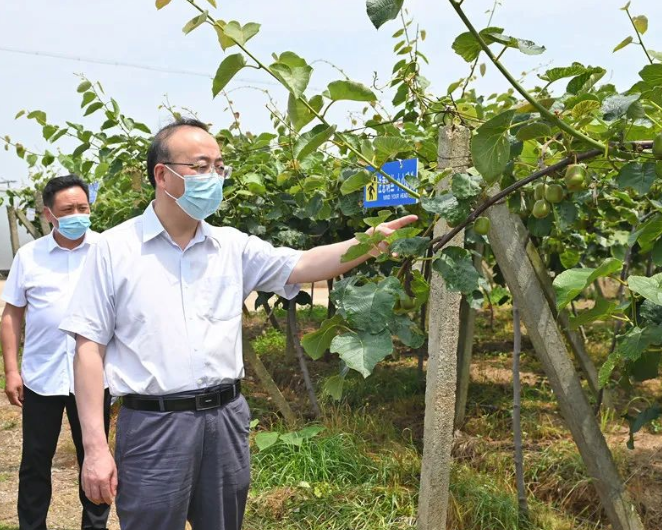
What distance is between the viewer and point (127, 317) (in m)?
2.03

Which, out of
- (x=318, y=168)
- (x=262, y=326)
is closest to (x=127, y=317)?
(x=318, y=168)

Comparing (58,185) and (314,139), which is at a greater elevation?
(58,185)

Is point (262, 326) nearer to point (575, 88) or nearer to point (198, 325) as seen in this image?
point (198, 325)

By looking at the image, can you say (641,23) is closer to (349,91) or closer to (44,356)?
(349,91)

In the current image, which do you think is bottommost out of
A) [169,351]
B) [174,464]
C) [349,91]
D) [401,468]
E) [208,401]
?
[401,468]

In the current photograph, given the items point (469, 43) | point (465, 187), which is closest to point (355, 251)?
point (465, 187)

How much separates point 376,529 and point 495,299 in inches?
160

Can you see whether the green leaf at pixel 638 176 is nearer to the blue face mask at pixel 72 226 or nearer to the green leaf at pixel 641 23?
the green leaf at pixel 641 23

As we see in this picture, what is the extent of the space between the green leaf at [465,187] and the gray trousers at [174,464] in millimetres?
1013

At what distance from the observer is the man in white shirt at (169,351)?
201 centimetres

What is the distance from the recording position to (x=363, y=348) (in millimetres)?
1312

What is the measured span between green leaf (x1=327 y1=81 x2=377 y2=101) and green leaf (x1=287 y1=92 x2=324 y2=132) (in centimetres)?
3

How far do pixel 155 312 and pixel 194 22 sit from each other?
3.19ft

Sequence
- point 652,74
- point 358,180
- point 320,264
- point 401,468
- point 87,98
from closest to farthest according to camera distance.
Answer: point 652,74, point 358,180, point 320,264, point 401,468, point 87,98
